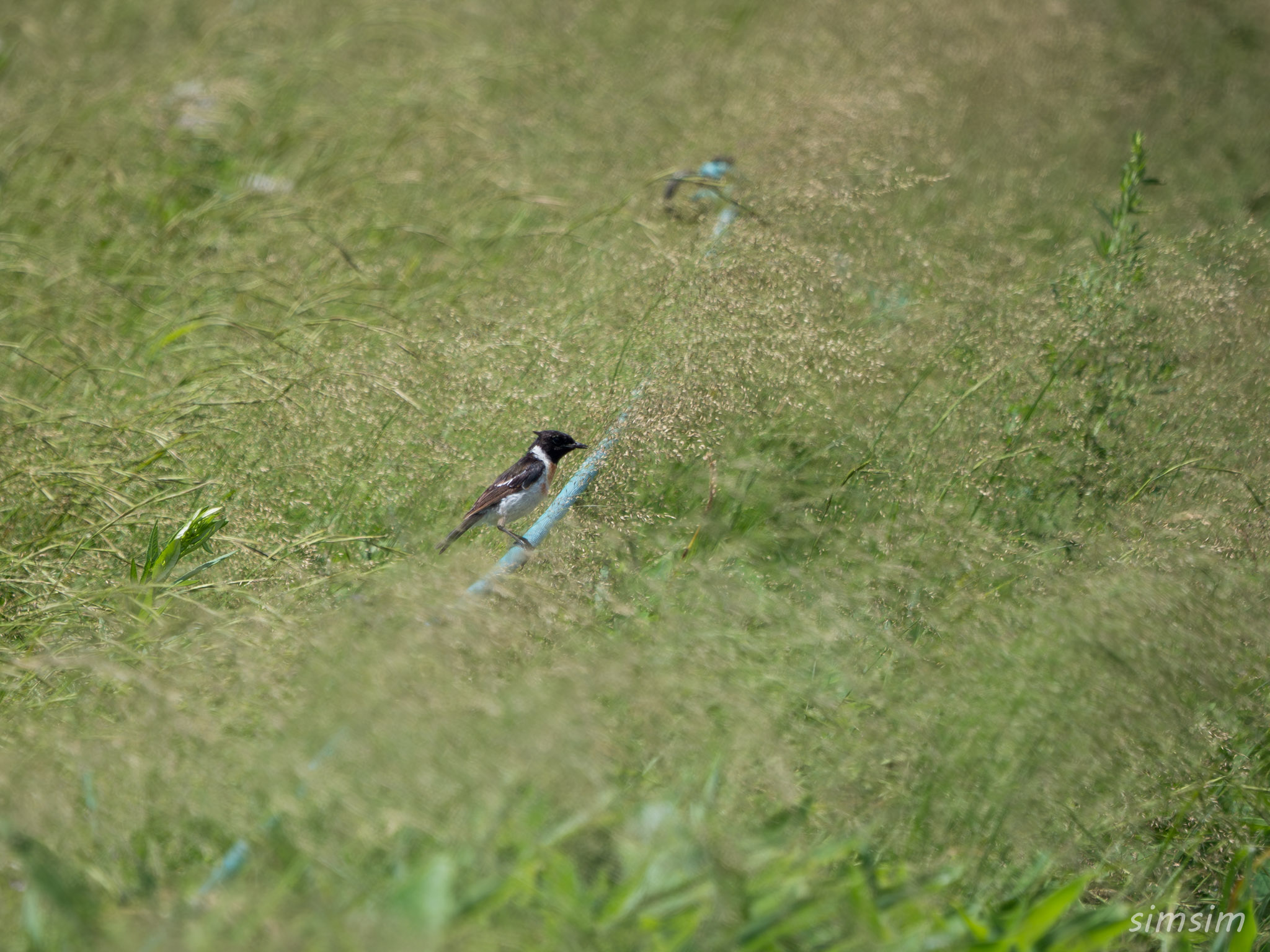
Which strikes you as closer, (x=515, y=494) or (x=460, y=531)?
(x=460, y=531)

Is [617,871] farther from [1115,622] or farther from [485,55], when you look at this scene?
[485,55]

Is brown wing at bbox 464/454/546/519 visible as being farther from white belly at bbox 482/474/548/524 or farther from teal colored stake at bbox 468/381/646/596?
teal colored stake at bbox 468/381/646/596

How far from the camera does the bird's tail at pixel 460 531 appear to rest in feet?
10.6

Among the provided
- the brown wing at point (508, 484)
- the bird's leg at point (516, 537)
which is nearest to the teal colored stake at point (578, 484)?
the bird's leg at point (516, 537)

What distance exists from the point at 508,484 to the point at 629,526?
0.46 meters

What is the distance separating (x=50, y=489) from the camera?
3482 mm

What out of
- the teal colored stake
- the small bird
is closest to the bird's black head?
the small bird

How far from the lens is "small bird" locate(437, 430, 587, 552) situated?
3357mm

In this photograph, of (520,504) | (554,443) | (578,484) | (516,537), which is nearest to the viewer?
(516,537)

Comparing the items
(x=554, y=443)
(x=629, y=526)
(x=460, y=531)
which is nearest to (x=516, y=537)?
(x=460, y=531)

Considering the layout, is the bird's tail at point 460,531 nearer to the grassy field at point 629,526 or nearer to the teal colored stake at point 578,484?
the grassy field at point 629,526

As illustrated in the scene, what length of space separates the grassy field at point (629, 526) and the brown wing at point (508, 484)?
0.36 feet

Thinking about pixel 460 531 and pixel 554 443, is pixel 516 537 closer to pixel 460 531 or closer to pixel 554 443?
pixel 460 531

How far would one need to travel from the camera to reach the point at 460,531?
3.29 metres
